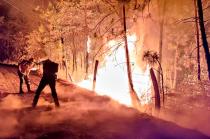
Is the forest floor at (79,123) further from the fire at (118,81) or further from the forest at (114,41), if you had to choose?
the fire at (118,81)

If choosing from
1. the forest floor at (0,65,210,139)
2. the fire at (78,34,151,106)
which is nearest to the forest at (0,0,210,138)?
the fire at (78,34,151,106)

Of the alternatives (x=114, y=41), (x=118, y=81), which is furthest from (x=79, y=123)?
(x=118, y=81)

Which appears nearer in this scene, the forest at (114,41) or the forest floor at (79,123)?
the forest floor at (79,123)

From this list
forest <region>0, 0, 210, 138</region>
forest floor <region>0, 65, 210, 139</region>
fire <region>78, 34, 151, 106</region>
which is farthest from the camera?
fire <region>78, 34, 151, 106</region>

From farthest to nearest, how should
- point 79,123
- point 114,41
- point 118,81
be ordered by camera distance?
1. point 118,81
2. point 114,41
3. point 79,123

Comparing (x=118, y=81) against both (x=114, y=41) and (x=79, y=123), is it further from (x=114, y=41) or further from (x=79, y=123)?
(x=79, y=123)

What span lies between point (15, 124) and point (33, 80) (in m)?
13.4

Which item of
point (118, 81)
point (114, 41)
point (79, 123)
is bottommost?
point (79, 123)

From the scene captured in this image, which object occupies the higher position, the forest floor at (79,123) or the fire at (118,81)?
the fire at (118,81)

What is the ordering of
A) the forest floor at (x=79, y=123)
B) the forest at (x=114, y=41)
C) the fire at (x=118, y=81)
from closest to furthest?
1. the forest floor at (x=79, y=123)
2. the forest at (x=114, y=41)
3. the fire at (x=118, y=81)

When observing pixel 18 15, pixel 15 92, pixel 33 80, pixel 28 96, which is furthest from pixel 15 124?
pixel 18 15

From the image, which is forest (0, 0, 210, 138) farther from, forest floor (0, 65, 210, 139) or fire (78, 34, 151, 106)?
forest floor (0, 65, 210, 139)

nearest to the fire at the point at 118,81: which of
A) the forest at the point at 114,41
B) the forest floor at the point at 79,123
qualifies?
the forest at the point at 114,41

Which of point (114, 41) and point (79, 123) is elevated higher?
point (114, 41)
